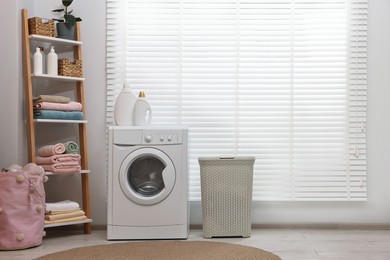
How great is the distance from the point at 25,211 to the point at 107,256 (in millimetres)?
649

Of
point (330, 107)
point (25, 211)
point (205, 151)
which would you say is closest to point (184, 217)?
point (205, 151)

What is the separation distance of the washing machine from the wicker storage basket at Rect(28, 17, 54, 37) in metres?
0.87

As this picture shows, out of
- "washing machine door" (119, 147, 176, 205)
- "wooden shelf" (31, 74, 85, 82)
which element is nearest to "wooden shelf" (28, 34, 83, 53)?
"wooden shelf" (31, 74, 85, 82)

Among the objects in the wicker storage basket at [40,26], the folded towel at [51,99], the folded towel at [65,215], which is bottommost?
the folded towel at [65,215]

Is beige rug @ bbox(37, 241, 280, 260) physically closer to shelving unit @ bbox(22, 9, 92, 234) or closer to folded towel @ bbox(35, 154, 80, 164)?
shelving unit @ bbox(22, 9, 92, 234)

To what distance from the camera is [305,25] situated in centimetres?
457

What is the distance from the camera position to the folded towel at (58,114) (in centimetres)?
412

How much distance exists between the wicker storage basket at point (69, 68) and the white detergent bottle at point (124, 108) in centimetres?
39

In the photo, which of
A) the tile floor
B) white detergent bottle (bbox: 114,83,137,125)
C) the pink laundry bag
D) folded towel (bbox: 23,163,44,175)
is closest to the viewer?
the tile floor

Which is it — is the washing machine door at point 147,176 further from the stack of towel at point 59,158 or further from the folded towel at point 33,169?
the folded towel at point 33,169

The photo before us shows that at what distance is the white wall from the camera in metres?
4.55

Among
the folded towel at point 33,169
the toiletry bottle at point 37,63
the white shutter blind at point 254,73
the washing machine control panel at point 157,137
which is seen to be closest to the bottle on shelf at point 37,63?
the toiletry bottle at point 37,63

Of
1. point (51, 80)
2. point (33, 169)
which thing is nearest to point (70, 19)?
point (51, 80)

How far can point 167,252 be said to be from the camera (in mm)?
3516
